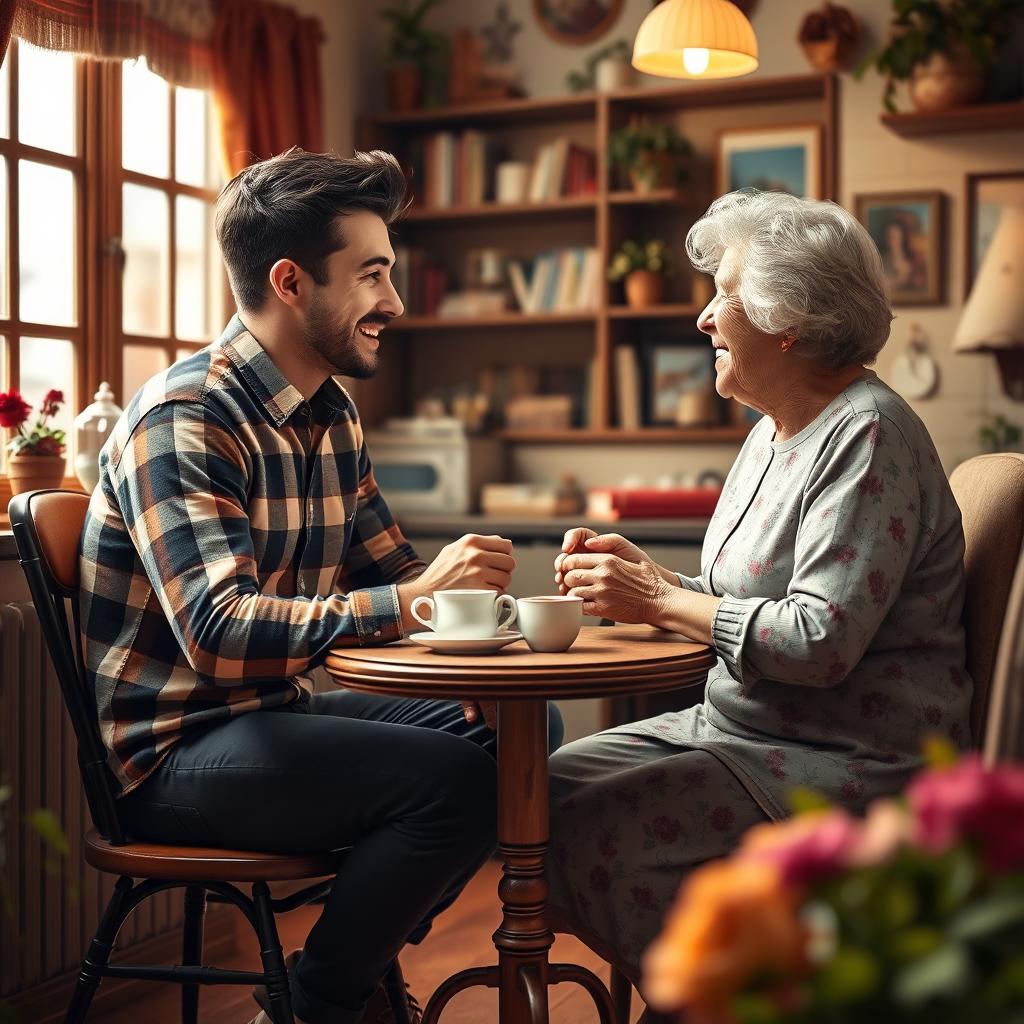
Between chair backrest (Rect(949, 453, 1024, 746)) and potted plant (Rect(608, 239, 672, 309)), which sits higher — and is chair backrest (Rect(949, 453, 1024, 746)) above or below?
below

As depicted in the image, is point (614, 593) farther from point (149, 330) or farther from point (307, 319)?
point (149, 330)

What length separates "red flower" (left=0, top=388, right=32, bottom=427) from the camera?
105 inches

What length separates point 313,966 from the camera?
5.75 feet

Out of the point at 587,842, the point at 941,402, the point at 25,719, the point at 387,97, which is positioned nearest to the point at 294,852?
the point at 587,842

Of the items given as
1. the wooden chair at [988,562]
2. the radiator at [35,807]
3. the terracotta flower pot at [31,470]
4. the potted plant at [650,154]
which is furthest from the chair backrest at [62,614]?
the potted plant at [650,154]

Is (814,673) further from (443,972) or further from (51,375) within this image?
(51,375)

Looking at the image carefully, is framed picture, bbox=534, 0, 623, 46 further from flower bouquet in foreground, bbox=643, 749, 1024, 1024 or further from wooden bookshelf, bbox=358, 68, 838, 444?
flower bouquet in foreground, bbox=643, 749, 1024, 1024

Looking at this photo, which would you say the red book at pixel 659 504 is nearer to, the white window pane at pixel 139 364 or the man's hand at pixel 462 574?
the white window pane at pixel 139 364

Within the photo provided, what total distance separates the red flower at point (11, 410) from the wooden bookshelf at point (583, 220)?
5.90 ft

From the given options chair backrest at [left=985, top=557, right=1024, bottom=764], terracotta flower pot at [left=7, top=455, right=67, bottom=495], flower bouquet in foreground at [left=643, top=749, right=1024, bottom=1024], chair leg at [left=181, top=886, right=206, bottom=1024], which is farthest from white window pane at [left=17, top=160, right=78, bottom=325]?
flower bouquet in foreground at [left=643, top=749, right=1024, bottom=1024]

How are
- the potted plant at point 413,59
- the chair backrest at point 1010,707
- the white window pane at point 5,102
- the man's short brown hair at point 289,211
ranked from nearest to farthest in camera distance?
the chair backrest at point 1010,707 → the man's short brown hair at point 289,211 → the white window pane at point 5,102 → the potted plant at point 413,59

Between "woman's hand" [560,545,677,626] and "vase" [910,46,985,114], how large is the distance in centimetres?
247

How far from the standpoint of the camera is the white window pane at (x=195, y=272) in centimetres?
370

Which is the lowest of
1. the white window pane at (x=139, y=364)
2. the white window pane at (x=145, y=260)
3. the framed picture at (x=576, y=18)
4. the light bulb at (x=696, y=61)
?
the white window pane at (x=139, y=364)
